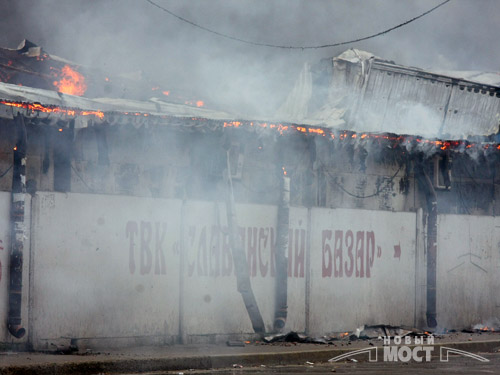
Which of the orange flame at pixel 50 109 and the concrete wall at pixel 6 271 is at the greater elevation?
the orange flame at pixel 50 109

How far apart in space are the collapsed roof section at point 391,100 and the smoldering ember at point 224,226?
326 centimetres

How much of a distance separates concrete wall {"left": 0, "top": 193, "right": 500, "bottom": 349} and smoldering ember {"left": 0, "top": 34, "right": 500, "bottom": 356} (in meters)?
0.02

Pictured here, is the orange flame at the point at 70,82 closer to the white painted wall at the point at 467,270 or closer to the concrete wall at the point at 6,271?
the concrete wall at the point at 6,271

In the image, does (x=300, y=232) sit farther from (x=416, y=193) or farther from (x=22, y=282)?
(x=22, y=282)

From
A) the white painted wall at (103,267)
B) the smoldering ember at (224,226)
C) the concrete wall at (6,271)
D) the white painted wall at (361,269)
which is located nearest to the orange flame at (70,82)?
the smoldering ember at (224,226)

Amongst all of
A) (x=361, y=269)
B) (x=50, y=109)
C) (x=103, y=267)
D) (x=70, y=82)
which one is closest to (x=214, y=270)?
(x=103, y=267)

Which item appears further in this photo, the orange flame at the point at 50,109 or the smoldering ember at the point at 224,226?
the smoldering ember at the point at 224,226

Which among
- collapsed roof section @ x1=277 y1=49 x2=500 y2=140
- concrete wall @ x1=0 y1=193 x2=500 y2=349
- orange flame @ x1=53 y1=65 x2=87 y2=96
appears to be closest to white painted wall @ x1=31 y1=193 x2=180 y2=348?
concrete wall @ x1=0 y1=193 x2=500 y2=349

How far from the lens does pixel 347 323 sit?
40.1 feet

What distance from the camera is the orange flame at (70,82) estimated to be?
18.0 m

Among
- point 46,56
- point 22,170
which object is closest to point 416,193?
point 22,170

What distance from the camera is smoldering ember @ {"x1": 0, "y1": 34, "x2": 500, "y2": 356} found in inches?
396

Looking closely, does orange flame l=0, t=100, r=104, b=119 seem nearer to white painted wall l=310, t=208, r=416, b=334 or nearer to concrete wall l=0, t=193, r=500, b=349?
concrete wall l=0, t=193, r=500, b=349

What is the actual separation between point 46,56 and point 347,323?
10.3m
